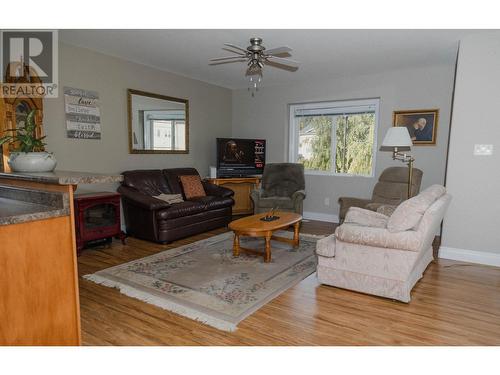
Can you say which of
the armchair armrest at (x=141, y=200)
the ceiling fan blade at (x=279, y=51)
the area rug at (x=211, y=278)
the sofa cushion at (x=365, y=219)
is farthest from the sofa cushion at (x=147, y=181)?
the sofa cushion at (x=365, y=219)

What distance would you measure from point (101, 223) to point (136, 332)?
208 cm

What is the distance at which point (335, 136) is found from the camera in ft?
18.0

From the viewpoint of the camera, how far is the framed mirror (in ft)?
15.0

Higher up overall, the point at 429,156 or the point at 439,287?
the point at 429,156

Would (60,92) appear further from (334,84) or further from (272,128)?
(334,84)

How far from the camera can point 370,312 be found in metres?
2.33

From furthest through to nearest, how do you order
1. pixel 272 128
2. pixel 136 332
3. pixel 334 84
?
pixel 272 128
pixel 334 84
pixel 136 332

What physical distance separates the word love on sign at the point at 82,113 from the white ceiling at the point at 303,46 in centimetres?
58

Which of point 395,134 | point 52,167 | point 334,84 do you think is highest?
point 334,84

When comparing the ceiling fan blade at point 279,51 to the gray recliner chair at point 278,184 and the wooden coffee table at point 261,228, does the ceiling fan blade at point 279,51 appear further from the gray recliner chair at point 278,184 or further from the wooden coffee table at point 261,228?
the gray recliner chair at point 278,184

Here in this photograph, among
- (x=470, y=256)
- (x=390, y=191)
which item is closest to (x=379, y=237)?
(x=470, y=256)

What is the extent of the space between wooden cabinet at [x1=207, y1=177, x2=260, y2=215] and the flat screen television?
16 cm

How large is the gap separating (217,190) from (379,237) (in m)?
3.03

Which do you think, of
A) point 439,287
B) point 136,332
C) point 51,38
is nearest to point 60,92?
point 51,38
